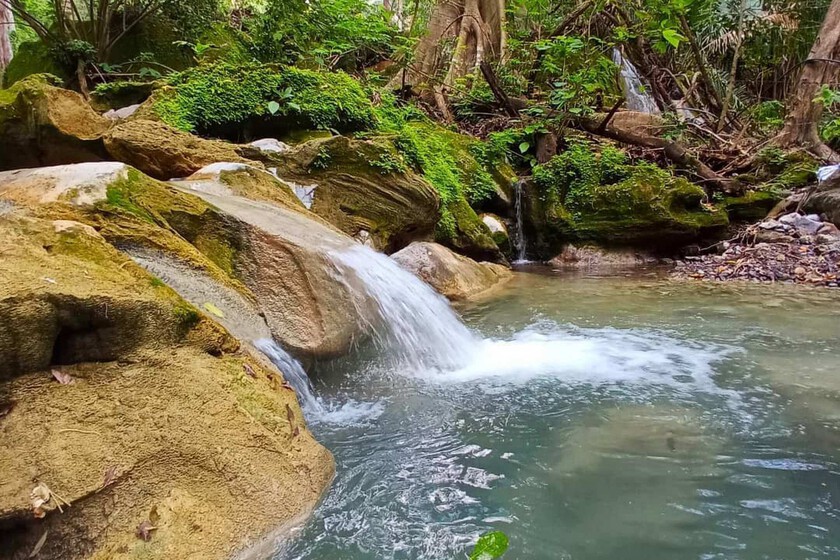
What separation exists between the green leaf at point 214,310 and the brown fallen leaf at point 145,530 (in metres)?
1.31

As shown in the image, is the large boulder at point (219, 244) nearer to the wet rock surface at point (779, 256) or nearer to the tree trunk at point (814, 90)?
the wet rock surface at point (779, 256)

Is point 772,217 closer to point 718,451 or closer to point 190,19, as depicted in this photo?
point 718,451

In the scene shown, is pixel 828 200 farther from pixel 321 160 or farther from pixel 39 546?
pixel 39 546

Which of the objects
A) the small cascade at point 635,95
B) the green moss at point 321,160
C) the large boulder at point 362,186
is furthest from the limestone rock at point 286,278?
the small cascade at point 635,95

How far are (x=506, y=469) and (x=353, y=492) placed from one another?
2.34 ft

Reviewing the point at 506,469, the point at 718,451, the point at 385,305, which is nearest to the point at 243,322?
the point at 385,305

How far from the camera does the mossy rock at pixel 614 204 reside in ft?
30.6

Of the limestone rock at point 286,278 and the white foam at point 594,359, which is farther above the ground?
the limestone rock at point 286,278

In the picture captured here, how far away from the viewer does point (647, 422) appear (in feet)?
9.63

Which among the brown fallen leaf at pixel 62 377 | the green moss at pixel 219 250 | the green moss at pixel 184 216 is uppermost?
the green moss at pixel 184 216

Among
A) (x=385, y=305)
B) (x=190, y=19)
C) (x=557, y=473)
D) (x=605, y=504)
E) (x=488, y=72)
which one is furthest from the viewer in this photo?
(x=488, y=72)

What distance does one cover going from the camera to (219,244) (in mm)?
3674

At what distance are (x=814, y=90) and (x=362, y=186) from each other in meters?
9.01

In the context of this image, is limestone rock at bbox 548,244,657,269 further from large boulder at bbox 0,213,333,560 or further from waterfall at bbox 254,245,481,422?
large boulder at bbox 0,213,333,560
